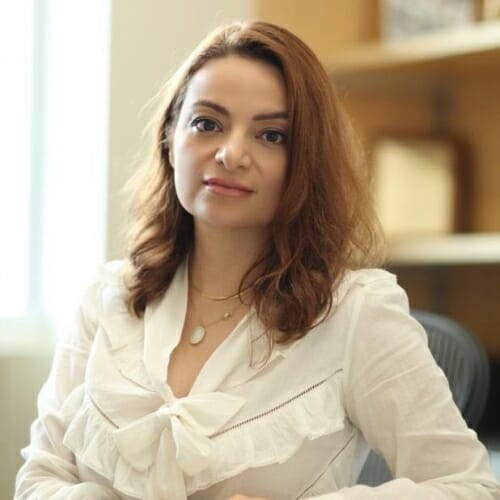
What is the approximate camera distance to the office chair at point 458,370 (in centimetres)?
176

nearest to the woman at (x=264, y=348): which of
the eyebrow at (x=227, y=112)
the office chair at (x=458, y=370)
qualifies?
the eyebrow at (x=227, y=112)

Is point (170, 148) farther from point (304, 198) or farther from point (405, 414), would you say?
point (405, 414)

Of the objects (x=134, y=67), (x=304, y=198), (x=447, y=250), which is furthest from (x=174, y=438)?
(x=447, y=250)

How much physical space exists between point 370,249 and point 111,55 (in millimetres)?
958

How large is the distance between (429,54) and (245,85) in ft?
4.14

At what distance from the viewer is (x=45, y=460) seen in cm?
163

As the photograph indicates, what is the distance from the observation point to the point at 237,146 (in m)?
1.51

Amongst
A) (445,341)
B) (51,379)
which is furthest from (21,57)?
(445,341)

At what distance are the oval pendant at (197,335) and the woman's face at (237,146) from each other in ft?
0.48

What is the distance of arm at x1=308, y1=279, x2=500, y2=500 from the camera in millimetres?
1434

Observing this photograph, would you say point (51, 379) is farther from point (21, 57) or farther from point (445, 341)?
point (21, 57)

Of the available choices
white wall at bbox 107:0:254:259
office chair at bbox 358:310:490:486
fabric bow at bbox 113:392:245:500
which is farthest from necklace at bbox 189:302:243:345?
white wall at bbox 107:0:254:259

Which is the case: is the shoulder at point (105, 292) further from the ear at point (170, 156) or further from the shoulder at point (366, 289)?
the shoulder at point (366, 289)

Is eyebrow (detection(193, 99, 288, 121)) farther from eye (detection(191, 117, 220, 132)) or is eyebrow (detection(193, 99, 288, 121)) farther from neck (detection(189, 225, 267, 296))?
neck (detection(189, 225, 267, 296))
